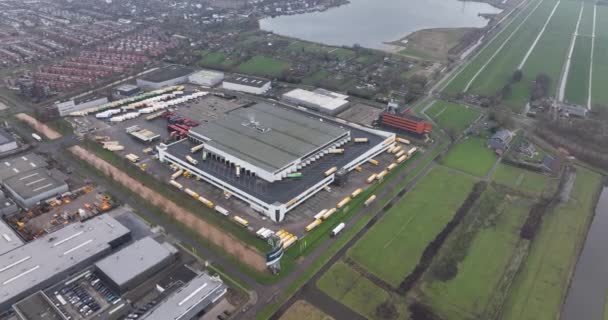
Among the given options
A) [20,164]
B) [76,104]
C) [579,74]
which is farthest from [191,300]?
[579,74]

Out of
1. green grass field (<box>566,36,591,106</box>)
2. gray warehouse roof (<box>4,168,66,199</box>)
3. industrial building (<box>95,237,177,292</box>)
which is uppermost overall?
gray warehouse roof (<box>4,168,66,199</box>)

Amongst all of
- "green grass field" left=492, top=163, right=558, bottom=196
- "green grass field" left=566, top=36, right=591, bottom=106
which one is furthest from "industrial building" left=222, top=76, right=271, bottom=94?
"green grass field" left=566, top=36, right=591, bottom=106

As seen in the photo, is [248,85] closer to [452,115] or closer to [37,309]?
Result: [452,115]

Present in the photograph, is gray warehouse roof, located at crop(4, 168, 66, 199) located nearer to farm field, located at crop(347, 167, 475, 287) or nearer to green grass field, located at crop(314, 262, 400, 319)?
green grass field, located at crop(314, 262, 400, 319)

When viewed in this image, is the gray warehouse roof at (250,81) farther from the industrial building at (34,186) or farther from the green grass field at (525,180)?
the green grass field at (525,180)

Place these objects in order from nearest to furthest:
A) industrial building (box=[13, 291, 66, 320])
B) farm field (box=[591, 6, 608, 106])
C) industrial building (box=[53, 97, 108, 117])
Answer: industrial building (box=[13, 291, 66, 320]) < industrial building (box=[53, 97, 108, 117]) < farm field (box=[591, 6, 608, 106])
